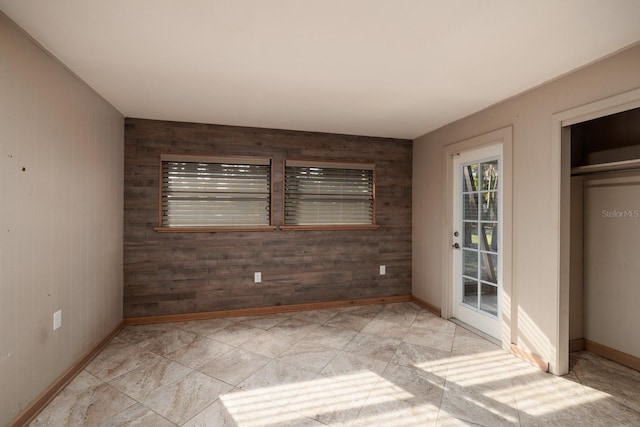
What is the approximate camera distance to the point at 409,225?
469 centimetres

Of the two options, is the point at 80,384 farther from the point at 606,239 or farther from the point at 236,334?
the point at 606,239

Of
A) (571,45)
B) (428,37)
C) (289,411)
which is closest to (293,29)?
(428,37)

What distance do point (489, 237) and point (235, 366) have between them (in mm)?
2795

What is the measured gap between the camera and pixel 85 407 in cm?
215

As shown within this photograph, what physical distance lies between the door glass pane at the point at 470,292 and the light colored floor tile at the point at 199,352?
2.66m

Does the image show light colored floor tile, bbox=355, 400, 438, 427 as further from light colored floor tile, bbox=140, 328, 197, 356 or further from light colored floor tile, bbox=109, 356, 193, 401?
light colored floor tile, bbox=140, 328, 197, 356

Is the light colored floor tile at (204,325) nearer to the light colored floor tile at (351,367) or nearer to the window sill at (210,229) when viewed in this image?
the window sill at (210,229)

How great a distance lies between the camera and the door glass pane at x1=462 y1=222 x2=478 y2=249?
3.58m

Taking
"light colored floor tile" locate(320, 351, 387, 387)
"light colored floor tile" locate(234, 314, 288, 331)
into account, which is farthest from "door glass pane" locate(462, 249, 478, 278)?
"light colored floor tile" locate(234, 314, 288, 331)

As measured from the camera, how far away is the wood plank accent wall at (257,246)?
369cm

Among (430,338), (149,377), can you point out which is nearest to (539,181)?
(430,338)

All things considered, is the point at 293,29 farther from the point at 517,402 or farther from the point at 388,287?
the point at 388,287

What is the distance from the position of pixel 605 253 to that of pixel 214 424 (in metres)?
3.49

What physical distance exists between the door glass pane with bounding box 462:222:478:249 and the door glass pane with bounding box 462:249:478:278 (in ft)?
0.25
